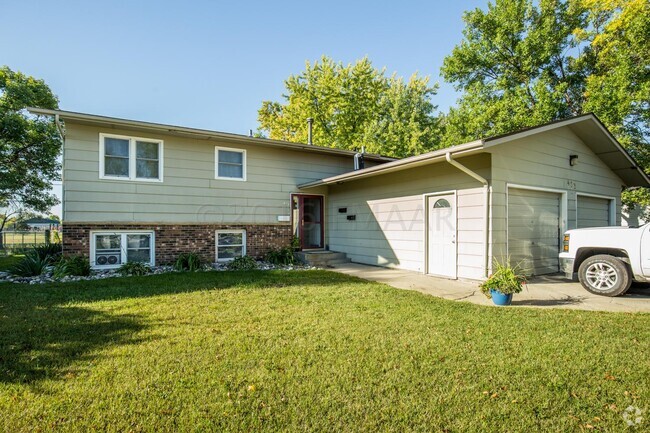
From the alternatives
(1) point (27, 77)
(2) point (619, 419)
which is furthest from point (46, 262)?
(1) point (27, 77)

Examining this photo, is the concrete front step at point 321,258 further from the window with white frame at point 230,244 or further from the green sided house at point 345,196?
the window with white frame at point 230,244

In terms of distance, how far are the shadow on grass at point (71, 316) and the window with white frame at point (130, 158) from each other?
10.3 ft

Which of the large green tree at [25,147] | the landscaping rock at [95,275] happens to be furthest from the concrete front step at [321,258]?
the large green tree at [25,147]

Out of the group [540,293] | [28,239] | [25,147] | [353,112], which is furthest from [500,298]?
[28,239]

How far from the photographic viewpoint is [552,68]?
16641 millimetres

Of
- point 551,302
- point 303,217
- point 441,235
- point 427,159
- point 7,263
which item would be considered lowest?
point 7,263

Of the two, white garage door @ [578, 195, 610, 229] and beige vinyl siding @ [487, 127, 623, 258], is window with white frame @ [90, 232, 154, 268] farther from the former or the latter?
white garage door @ [578, 195, 610, 229]

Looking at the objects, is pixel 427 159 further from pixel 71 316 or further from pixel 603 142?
pixel 71 316

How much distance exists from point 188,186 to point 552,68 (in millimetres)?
18574

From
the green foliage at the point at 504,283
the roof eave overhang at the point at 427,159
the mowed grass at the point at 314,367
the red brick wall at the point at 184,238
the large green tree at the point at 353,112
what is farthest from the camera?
the large green tree at the point at 353,112

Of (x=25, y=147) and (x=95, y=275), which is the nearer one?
(x=95, y=275)

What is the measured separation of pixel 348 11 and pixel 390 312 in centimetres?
1214

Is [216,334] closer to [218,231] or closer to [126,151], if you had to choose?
[218,231]

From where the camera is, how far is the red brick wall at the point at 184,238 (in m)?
8.09
